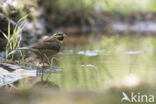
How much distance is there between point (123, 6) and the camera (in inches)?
504

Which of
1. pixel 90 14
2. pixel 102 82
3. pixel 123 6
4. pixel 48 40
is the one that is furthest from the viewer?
pixel 123 6

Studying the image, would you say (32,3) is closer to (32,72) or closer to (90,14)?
(32,72)

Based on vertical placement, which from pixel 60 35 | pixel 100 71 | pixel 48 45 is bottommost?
pixel 100 71

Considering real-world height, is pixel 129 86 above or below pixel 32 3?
below

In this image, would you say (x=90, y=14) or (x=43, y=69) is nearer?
(x=43, y=69)

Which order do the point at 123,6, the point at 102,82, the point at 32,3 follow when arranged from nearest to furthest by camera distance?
the point at 102,82 < the point at 32,3 < the point at 123,6

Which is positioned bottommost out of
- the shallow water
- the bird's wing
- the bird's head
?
the shallow water

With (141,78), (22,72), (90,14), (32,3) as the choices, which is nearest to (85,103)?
(141,78)

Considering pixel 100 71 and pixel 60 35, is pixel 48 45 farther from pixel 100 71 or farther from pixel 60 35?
pixel 100 71

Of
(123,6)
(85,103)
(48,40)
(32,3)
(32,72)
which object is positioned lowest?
(85,103)

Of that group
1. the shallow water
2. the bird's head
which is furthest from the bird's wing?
the shallow water

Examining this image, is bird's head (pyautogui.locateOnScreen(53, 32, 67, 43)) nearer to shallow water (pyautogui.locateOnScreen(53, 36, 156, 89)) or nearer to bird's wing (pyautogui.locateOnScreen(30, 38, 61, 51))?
bird's wing (pyautogui.locateOnScreen(30, 38, 61, 51))

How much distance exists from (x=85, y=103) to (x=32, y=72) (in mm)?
1378

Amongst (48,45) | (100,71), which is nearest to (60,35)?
(48,45)
